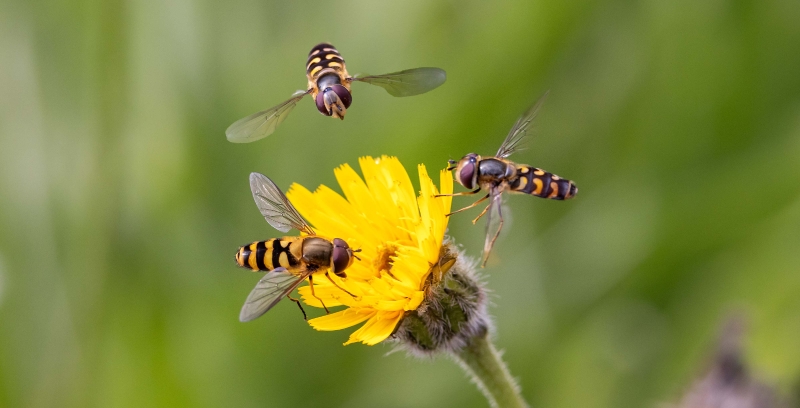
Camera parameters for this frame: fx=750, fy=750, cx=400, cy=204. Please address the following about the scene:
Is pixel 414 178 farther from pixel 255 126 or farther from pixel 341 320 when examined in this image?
pixel 341 320

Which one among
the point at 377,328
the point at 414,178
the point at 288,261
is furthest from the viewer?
the point at 414,178

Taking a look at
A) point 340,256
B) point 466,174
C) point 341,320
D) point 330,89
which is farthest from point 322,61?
point 341,320

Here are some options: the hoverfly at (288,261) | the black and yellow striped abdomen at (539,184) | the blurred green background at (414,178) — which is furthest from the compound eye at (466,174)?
the blurred green background at (414,178)

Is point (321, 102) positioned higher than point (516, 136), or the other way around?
point (321, 102)

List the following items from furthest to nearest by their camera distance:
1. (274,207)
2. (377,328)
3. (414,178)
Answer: (414,178), (274,207), (377,328)

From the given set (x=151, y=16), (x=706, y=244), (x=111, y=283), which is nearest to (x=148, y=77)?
(x=151, y=16)

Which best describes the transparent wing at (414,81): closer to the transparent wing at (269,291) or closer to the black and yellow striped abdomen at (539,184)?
the black and yellow striped abdomen at (539,184)

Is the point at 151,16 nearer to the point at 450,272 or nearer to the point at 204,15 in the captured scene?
the point at 204,15
